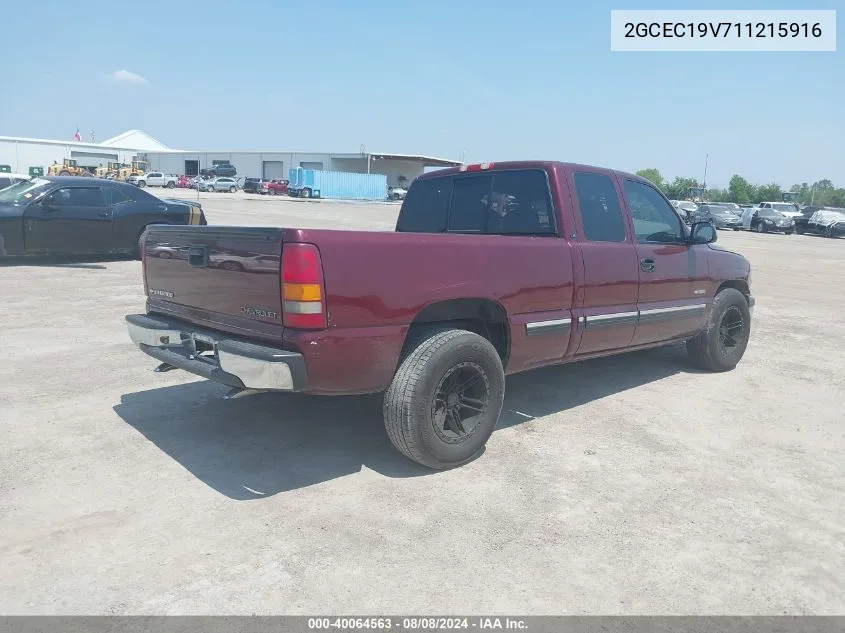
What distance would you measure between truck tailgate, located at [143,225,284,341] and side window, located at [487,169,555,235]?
2.07 metres

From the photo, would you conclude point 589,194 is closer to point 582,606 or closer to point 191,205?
point 582,606

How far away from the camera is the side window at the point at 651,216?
5.37 metres

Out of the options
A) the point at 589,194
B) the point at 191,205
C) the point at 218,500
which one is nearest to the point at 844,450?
the point at 589,194

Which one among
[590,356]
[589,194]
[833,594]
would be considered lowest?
[833,594]

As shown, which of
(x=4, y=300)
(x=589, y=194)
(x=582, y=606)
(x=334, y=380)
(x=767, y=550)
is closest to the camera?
(x=582, y=606)

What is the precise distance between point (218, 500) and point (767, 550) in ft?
8.96

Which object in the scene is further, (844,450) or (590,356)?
(590,356)

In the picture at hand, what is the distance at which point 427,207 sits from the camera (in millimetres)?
5496

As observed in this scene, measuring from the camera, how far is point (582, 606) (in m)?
2.70

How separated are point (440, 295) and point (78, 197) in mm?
9822

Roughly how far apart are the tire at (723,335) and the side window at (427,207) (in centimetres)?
277

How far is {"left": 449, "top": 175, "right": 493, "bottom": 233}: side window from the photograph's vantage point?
5.08 metres

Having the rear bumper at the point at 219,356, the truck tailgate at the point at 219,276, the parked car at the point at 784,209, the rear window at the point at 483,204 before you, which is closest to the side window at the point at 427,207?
the rear window at the point at 483,204

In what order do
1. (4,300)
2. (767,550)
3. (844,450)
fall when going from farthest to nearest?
1. (4,300)
2. (844,450)
3. (767,550)
